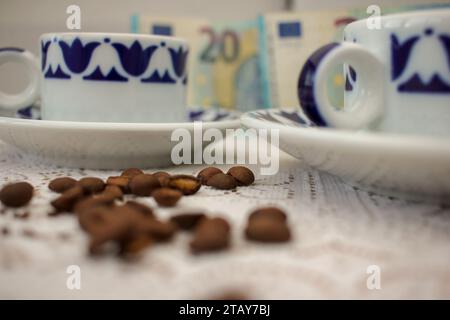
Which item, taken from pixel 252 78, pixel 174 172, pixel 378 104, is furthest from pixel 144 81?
pixel 252 78

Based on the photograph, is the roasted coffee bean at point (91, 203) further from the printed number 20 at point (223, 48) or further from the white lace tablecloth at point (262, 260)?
the printed number 20 at point (223, 48)

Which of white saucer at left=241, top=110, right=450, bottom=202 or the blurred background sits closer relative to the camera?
white saucer at left=241, top=110, right=450, bottom=202

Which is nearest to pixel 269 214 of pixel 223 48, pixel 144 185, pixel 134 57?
pixel 144 185

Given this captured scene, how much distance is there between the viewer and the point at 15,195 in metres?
0.32

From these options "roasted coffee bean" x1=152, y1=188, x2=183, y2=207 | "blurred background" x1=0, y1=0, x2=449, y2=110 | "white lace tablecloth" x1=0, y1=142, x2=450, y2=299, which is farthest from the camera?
"blurred background" x1=0, y1=0, x2=449, y2=110

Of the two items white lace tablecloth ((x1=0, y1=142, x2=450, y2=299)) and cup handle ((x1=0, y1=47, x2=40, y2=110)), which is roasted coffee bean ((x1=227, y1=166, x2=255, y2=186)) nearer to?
white lace tablecloth ((x1=0, y1=142, x2=450, y2=299))

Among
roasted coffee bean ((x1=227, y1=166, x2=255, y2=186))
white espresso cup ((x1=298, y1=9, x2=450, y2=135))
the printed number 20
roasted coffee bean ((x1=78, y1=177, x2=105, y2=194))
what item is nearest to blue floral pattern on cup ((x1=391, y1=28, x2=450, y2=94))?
white espresso cup ((x1=298, y1=9, x2=450, y2=135))

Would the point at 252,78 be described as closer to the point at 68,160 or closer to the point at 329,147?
the point at 68,160

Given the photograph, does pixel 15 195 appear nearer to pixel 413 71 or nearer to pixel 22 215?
pixel 22 215

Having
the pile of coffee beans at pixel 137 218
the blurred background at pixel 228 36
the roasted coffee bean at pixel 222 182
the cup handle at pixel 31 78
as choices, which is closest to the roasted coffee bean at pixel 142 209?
the pile of coffee beans at pixel 137 218

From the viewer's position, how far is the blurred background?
3.03 feet

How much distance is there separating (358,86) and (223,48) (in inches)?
25.6

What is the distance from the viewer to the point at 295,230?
0.28 meters

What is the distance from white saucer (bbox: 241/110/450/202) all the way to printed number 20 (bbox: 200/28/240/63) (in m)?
0.67
